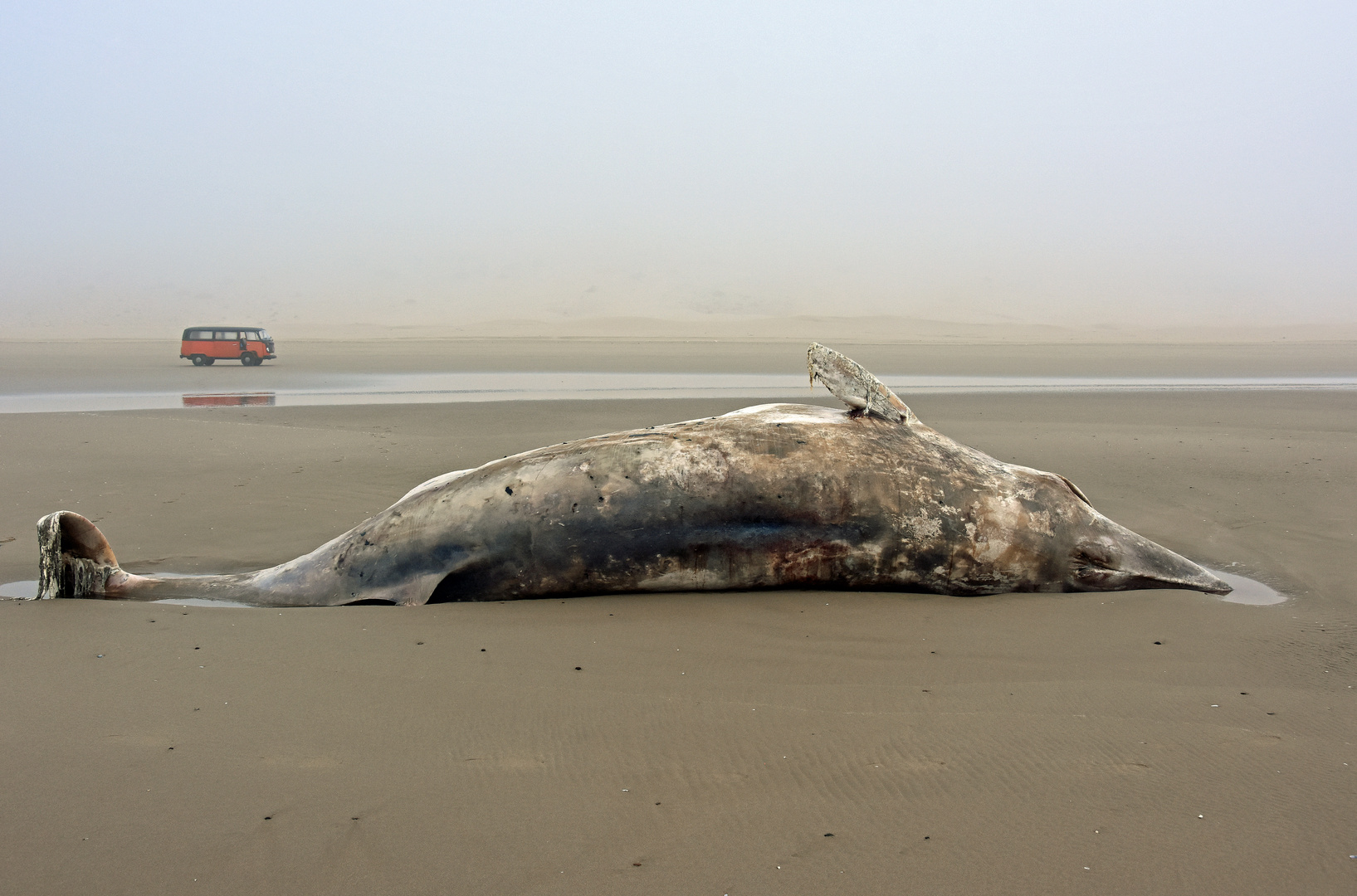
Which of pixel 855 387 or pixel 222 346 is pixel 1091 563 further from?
pixel 222 346

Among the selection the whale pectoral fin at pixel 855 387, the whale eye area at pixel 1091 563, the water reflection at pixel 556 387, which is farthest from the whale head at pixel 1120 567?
the water reflection at pixel 556 387

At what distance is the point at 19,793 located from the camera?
2381 mm

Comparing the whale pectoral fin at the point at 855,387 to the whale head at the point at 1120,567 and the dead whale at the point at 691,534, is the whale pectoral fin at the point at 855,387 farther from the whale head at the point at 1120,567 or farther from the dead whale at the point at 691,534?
the whale head at the point at 1120,567

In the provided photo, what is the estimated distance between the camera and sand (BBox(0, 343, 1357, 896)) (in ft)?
6.95

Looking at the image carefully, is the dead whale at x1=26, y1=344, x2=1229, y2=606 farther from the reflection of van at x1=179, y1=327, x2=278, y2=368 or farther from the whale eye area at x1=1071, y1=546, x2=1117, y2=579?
the reflection of van at x1=179, y1=327, x2=278, y2=368

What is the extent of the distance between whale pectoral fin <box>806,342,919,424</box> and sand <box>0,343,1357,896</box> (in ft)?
3.36

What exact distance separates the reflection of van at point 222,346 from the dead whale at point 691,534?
28.3 m

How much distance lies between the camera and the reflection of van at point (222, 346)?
29.9m

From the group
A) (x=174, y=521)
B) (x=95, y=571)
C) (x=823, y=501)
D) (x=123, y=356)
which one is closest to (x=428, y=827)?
(x=823, y=501)

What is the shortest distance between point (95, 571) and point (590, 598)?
2462 mm

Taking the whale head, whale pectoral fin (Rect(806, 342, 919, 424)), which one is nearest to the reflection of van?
whale pectoral fin (Rect(806, 342, 919, 424))

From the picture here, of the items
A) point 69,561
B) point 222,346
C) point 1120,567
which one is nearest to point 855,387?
point 1120,567

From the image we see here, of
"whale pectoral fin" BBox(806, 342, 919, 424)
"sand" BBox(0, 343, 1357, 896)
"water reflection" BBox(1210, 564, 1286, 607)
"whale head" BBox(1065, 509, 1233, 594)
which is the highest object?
"whale pectoral fin" BBox(806, 342, 919, 424)

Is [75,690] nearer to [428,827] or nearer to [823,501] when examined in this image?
[428,827]
